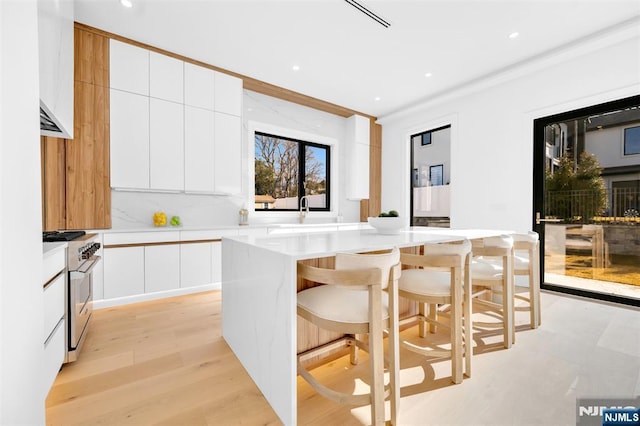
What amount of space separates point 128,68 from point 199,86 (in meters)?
0.72

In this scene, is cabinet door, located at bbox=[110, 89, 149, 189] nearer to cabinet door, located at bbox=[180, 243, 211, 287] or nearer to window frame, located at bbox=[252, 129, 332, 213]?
cabinet door, located at bbox=[180, 243, 211, 287]

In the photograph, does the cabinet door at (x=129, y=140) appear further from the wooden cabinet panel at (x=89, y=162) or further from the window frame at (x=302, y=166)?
the window frame at (x=302, y=166)

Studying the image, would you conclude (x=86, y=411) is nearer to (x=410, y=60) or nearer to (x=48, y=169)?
(x=48, y=169)

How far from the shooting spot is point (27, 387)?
0.79 m

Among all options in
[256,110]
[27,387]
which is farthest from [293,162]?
[27,387]

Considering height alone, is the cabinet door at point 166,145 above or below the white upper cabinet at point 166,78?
below

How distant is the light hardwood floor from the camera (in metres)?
1.30

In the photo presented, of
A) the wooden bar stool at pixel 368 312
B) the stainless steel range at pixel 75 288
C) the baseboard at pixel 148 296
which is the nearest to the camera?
the wooden bar stool at pixel 368 312

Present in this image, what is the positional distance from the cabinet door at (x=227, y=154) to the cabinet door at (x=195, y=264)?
801 millimetres

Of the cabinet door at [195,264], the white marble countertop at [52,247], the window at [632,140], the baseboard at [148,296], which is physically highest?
the window at [632,140]

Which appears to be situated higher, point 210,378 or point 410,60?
point 410,60

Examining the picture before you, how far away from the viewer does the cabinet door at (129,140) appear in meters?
2.86

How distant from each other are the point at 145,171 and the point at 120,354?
1.93 meters

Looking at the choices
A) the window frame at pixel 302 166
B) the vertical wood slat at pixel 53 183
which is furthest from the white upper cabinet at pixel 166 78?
the window frame at pixel 302 166
